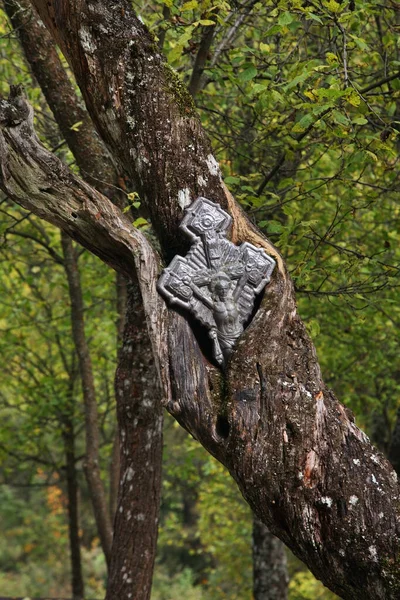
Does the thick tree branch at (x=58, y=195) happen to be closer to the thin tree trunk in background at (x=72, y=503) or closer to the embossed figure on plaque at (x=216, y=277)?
the embossed figure on plaque at (x=216, y=277)

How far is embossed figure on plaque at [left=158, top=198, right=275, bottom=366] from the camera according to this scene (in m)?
4.20

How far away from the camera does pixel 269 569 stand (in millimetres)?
10281

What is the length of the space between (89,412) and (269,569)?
3094 millimetres

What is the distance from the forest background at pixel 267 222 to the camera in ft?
20.2

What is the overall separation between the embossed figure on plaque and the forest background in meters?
0.59

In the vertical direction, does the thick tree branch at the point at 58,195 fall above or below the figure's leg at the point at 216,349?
above

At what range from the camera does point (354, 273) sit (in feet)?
22.3

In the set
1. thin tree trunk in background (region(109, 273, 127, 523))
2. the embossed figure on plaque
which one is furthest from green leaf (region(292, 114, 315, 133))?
thin tree trunk in background (region(109, 273, 127, 523))

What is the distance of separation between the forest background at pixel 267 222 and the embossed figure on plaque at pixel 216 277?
0.59m

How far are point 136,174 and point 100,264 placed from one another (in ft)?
24.1

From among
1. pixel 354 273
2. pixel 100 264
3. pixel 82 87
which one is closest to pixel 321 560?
pixel 82 87

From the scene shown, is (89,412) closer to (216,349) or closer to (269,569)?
(269,569)

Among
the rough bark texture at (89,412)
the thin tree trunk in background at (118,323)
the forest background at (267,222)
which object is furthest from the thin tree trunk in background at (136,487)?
the thin tree trunk in background at (118,323)

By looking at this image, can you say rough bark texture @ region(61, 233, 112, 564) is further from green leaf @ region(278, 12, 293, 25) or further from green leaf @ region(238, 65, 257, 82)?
green leaf @ region(278, 12, 293, 25)
